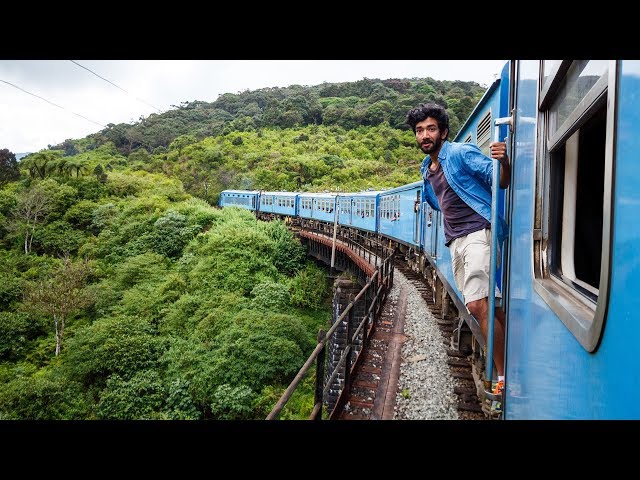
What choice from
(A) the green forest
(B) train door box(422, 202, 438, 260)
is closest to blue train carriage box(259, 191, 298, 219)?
(A) the green forest

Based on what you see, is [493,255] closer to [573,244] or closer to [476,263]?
[573,244]

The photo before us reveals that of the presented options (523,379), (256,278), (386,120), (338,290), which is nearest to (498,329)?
(523,379)

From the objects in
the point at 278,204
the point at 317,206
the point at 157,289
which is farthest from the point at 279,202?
the point at 157,289

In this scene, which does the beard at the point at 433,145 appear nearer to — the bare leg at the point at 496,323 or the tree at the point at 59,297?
the bare leg at the point at 496,323

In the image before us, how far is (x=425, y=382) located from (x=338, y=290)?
33.6 feet

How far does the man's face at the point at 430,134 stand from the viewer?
271cm

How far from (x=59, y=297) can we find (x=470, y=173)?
20964mm

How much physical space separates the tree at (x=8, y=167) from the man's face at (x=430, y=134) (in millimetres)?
38413

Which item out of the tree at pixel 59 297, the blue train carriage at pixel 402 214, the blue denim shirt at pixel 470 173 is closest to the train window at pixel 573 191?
the blue denim shirt at pixel 470 173

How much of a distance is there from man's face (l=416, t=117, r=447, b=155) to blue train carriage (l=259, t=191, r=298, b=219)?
26584 millimetres

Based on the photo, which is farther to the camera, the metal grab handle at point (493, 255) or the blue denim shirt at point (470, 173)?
the blue denim shirt at point (470, 173)

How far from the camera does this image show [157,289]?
2020 centimetres

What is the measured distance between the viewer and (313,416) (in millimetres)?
3057

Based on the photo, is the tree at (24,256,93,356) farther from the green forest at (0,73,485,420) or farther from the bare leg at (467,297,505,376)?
the bare leg at (467,297,505,376)
